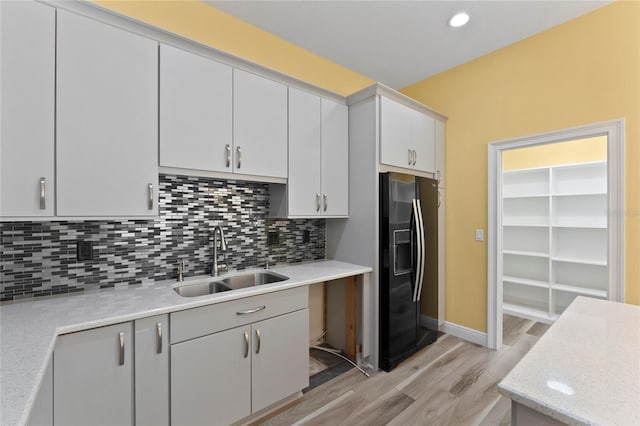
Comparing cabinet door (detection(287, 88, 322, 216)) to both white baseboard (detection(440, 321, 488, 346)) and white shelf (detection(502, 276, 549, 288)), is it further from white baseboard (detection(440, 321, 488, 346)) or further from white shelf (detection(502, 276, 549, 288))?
white shelf (detection(502, 276, 549, 288))

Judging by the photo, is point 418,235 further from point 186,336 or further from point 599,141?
point 599,141

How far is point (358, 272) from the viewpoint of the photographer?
2326mm

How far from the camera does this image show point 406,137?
2711 millimetres

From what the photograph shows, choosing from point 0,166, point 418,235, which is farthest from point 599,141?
point 0,166

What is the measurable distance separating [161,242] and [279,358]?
3.74ft

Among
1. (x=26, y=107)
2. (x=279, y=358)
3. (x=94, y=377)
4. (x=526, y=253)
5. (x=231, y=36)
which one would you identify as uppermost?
(x=231, y=36)

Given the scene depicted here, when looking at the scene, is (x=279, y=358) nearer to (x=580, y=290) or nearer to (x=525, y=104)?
(x=525, y=104)

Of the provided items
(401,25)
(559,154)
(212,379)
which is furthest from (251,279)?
(559,154)

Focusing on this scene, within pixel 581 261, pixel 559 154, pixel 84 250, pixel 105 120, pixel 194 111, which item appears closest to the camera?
pixel 105 120

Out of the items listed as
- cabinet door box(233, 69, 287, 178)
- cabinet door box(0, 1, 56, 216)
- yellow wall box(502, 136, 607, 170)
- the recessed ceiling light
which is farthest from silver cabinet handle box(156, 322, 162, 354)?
yellow wall box(502, 136, 607, 170)

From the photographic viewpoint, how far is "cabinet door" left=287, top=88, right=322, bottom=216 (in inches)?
90.0

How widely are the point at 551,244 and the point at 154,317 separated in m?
4.31

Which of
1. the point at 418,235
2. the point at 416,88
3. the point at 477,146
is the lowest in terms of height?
the point at 418,235

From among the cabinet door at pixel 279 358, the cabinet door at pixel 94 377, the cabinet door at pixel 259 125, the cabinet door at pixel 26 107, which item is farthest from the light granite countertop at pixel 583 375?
the cabinet door at pixel 26 107
